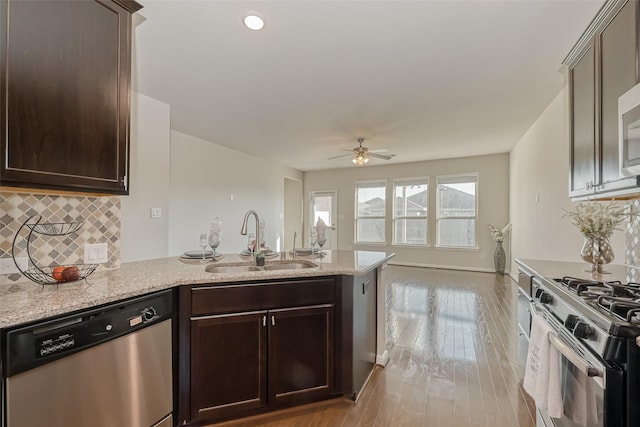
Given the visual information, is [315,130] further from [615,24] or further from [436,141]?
[615,24]

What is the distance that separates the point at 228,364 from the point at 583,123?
279 cm

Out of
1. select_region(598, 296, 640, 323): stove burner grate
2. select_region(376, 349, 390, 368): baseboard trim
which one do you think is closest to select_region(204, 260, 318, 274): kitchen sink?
select_region(376, 349, 390, 368): baseboard trim

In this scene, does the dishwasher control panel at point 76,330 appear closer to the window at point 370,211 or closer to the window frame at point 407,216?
the window frame at point 407,216

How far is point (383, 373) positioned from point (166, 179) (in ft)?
9.44

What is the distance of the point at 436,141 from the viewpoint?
524cm

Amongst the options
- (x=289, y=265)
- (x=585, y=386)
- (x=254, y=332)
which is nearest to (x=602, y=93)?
(x=585, y=386)

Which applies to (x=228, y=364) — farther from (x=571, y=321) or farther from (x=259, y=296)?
(x=571, y=321)

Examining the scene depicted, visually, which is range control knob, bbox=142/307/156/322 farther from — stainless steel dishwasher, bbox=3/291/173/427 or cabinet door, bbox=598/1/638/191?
cabinet door, bbox=598/1/638/191

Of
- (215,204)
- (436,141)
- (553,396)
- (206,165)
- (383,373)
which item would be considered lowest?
(383,373)

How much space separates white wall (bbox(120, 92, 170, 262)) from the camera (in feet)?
9.27

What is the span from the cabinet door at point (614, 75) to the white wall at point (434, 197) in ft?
17.5

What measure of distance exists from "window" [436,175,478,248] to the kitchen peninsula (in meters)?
5.67

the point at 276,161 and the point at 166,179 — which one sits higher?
the point at 276,161

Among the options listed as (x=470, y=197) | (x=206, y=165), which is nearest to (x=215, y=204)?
(x=206, y=165)
